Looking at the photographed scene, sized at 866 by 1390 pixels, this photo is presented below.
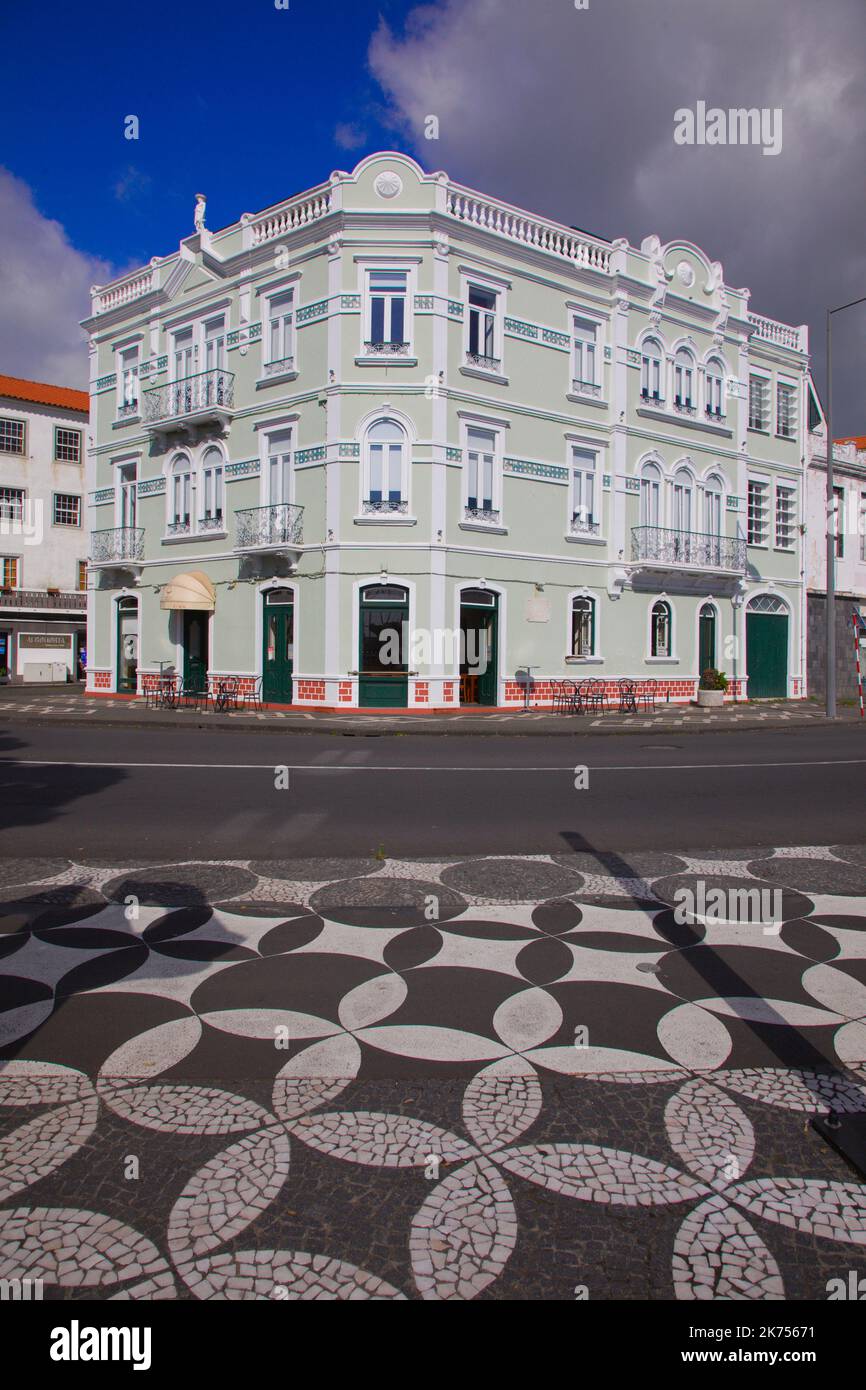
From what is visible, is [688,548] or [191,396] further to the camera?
[688,548]

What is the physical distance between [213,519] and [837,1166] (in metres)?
25.6

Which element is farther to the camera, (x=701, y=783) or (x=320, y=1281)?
(x=701, y=783)

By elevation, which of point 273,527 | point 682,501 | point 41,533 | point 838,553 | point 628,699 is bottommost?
point 628,699

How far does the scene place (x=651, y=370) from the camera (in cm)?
2708

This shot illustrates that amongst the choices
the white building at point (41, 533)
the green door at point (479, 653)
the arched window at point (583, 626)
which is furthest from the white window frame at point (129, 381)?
the arched window at point (583, 626)

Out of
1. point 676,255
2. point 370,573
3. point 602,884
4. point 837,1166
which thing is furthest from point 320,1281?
point 676,255

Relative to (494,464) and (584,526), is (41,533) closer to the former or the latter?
(494,464)

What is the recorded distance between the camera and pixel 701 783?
10.6 m

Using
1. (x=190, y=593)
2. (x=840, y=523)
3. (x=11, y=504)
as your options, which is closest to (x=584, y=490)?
(x=190, y=593)

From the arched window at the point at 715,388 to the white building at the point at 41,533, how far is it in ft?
94.9

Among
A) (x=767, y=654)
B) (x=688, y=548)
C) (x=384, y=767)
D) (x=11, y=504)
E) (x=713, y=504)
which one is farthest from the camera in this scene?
(x=11, y=504)

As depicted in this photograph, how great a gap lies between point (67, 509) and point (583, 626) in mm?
29459

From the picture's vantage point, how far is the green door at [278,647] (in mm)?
23688
